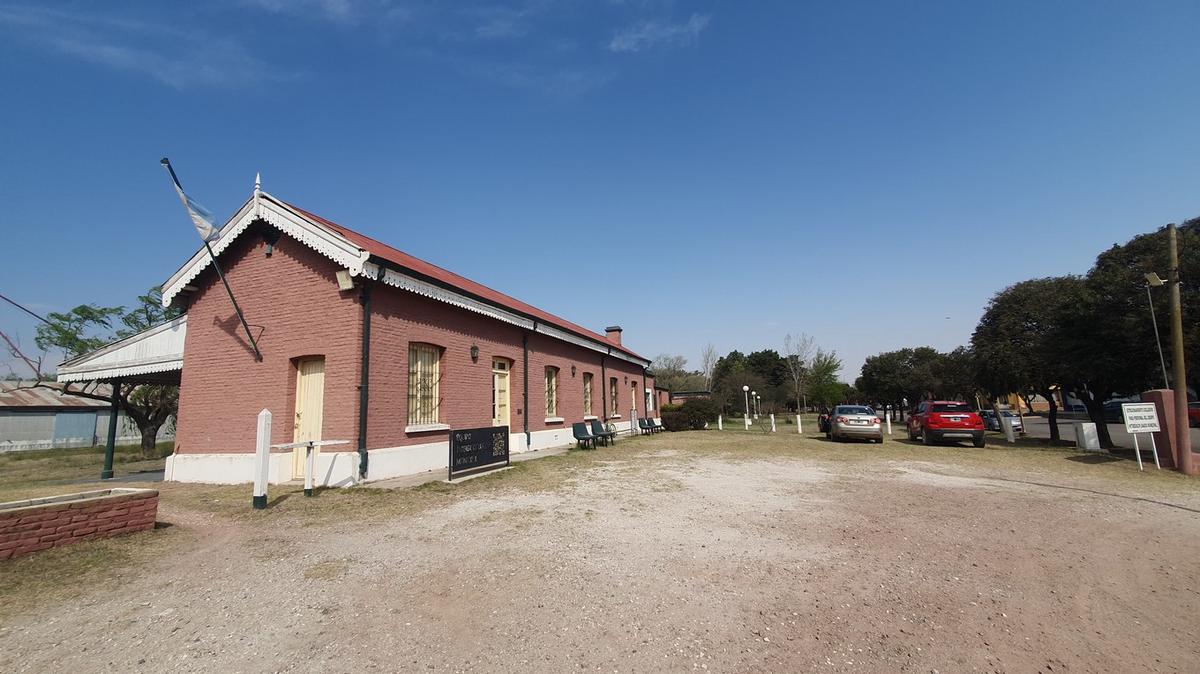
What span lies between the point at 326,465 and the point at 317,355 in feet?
7.86

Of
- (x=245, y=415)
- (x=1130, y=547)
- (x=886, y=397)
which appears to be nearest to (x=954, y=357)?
(x=886, y=397)

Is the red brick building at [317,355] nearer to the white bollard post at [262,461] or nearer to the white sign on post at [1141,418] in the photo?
the white bollard post at [262,461]

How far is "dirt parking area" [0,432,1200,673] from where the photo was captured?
3.54 meters

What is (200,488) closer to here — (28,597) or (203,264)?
(203,264)

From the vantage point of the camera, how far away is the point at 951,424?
19.3 meters

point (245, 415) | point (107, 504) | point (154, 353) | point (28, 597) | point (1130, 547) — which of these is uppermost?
point (154, 353)

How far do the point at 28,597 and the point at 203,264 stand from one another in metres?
9.57

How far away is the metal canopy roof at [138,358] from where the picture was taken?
12664 millimetres

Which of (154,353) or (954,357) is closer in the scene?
(154,353)

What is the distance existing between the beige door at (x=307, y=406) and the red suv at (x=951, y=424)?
68.2ft

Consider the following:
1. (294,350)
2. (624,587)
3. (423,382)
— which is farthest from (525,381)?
(624,587)

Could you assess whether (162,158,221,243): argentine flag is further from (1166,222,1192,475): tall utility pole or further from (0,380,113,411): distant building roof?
(0,380,113,411): distant building roof

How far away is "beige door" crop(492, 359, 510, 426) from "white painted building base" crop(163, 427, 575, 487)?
304 cm

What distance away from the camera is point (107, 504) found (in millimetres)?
6191
